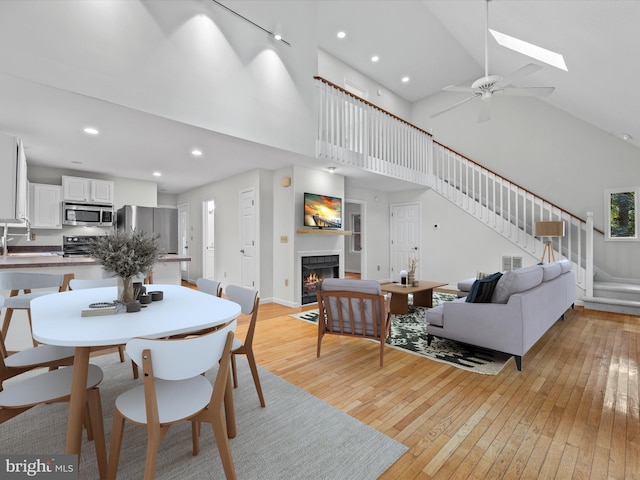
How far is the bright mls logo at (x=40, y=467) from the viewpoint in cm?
128

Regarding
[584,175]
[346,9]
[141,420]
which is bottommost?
[141,420]

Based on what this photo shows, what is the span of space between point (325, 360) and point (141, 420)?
1.95 m

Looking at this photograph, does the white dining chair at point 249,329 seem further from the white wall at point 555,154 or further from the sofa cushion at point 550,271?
the white wall at point 555,154

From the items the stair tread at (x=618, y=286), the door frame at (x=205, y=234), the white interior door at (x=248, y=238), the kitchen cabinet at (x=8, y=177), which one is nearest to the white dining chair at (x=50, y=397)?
the kitchen cabinet at (x=8, y=177)

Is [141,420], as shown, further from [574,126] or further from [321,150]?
[574,126]

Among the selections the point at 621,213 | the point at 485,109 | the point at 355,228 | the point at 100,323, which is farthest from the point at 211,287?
the point at 355,228

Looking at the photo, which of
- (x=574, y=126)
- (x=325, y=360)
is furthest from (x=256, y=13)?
(x=574, y=126)

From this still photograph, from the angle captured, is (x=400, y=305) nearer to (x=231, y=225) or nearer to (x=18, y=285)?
(x=231, y=225)

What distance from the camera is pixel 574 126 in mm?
5941

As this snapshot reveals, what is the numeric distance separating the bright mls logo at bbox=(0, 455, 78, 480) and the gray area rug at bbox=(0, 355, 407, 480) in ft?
0.66

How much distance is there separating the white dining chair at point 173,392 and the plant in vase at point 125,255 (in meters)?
0.69

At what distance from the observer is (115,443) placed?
1343mm

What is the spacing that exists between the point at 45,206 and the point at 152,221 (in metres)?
1.65

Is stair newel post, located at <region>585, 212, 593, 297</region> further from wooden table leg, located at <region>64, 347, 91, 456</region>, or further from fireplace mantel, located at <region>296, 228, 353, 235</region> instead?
wooden table leg, located at <region>64, 347, 91, 456</region>
